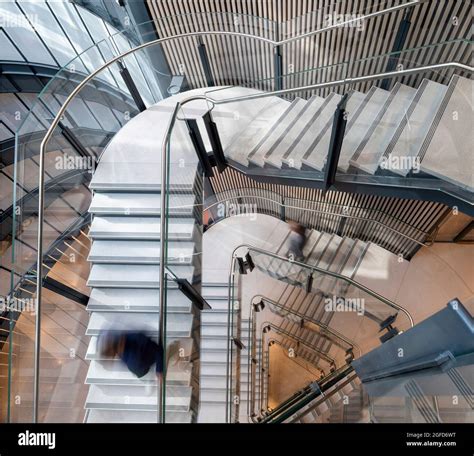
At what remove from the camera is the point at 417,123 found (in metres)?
3.75

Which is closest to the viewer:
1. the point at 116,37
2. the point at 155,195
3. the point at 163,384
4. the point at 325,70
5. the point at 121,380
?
the point at 163,384

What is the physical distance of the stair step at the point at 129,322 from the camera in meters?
4.29

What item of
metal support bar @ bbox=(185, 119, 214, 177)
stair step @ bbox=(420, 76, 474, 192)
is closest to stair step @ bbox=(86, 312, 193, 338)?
metal support bar @ bbox=(185, 119, 214, 177)

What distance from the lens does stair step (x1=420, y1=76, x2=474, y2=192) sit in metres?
3.65

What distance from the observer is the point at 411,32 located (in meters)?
5.66

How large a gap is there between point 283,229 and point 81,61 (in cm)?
529

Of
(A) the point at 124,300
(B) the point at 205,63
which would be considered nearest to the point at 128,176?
(A) the point at 124,300

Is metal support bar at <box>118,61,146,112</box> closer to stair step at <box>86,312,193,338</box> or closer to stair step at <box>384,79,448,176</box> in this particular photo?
stair step at <box>86,312,193,338</box>

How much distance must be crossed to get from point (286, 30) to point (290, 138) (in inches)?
92.6

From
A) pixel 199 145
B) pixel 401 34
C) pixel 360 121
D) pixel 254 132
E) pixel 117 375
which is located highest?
pixel 401 34

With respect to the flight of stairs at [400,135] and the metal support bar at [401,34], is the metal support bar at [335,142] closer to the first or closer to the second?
the flight of stairs at [400,135]

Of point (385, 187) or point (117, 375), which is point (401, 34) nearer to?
point (385, 187)
